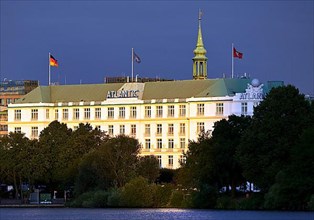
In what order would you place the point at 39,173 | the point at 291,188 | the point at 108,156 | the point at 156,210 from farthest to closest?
1. the point at 39,173
2. the point at 108,156
3. the point at 156,210
4. the point at 291,188

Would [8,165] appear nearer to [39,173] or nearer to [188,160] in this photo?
[39,173]

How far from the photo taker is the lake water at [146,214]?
471ft

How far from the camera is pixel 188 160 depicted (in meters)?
176

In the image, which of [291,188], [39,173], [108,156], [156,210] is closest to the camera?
[291,188]

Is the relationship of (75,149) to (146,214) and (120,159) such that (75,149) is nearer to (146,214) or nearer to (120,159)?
(120,159)

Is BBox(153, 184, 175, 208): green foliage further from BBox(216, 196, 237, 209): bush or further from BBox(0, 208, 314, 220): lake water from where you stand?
BBox(216, 196, 237, 209): bush

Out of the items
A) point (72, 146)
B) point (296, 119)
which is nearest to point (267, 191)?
point (296, 119)

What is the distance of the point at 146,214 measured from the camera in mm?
155500

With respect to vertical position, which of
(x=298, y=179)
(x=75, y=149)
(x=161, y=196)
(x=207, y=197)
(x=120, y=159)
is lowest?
(x=207, y=197)

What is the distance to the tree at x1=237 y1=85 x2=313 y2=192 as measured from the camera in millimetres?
159000

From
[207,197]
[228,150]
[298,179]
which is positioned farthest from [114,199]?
[298,179]

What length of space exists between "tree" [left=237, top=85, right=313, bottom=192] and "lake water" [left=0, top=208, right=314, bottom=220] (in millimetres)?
5432

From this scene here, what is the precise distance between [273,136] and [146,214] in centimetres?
1462

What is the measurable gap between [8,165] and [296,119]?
48372 millimetres
